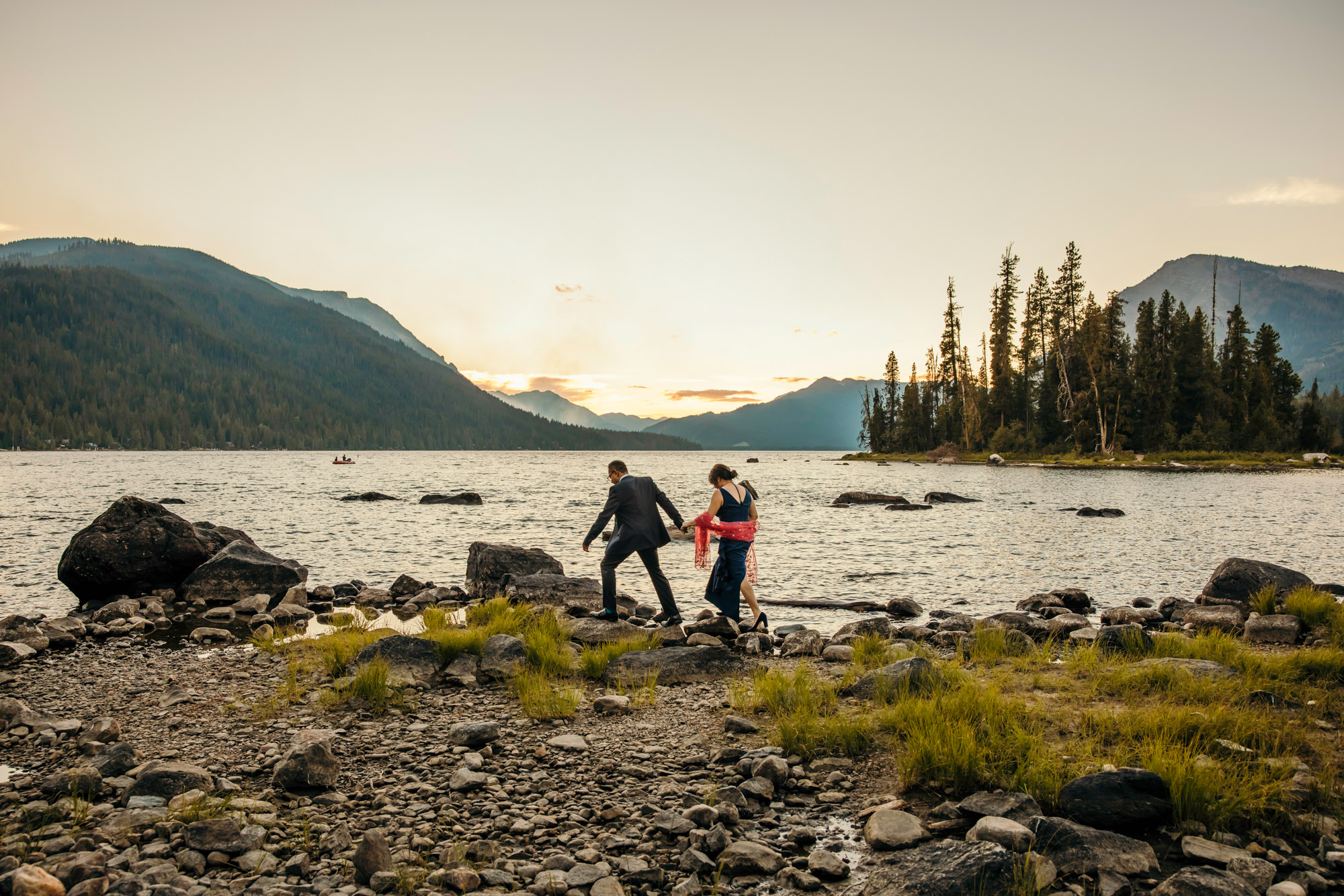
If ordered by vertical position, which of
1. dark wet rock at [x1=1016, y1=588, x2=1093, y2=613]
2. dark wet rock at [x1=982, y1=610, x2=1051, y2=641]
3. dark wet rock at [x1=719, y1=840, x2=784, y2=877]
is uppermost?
dark wet rock at [x1=719, y1=840, x2=784, y2=877]

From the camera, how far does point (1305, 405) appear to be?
8900 cm

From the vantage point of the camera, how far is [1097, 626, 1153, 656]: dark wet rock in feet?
33.6

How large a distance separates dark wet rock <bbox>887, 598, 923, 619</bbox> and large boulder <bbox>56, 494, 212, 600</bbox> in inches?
720

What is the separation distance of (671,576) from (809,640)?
32.0 ft

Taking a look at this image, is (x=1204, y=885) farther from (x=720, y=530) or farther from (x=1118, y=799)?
(x=720, y=530)

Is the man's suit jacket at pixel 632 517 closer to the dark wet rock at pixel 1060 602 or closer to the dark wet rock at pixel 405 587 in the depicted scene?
the dark wet rock at pixel 405 587

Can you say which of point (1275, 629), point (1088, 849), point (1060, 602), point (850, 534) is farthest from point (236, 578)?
point (850, 534)

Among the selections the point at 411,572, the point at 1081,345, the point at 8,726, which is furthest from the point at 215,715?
the point at 1081,345

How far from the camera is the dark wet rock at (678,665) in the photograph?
9.93m

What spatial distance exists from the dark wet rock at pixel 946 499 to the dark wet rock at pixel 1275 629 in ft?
125

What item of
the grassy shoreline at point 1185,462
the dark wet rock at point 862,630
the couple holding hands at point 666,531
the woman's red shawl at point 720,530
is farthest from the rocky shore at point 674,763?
the grassy shoreline at point 1185,462

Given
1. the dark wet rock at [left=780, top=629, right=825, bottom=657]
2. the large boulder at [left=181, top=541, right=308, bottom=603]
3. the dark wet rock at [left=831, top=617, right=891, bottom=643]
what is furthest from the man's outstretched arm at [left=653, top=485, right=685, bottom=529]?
the large boulder at [left=181, top=541, right=308, bottom=603]

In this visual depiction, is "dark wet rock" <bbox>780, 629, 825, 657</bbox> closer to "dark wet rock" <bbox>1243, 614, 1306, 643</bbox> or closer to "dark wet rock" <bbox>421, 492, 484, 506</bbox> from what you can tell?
"dark wet rock" <bbox>1243, 614, 1306, 643</bbox>

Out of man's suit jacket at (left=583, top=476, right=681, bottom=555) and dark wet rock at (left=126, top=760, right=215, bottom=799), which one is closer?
dark wet rock at (left=126, top=760, right=215, bottom=799)
